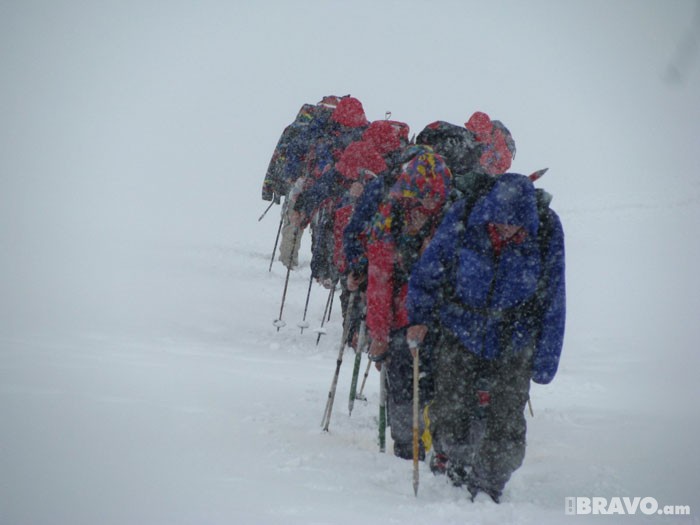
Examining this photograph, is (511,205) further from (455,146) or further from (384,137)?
(384,137)

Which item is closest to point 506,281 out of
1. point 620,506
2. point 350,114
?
point 620,506

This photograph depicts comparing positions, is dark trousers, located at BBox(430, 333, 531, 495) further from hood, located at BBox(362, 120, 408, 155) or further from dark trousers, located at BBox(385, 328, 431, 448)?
hood, located at BBox(362, 120, 408, 155)

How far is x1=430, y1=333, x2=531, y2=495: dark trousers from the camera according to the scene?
3.38 meters

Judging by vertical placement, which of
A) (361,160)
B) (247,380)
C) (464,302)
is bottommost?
(247,380)

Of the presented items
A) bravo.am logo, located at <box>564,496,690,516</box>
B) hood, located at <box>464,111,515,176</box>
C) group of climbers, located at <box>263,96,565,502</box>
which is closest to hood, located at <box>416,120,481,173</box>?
group of climbers, located at <box>263,96,565,502</box>

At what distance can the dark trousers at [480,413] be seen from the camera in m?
3.38

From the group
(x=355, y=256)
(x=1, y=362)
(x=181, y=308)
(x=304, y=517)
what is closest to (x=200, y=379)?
(x=1, y=362)

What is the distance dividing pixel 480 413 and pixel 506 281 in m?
0.82

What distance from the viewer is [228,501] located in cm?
275

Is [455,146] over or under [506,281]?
Answer: over

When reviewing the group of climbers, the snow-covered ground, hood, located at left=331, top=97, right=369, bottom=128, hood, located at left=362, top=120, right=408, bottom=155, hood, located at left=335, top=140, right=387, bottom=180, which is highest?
hood, located at left=331, top=97, right=369, bottom=128

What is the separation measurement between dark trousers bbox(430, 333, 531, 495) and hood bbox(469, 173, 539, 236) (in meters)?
0.73

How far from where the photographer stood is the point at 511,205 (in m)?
3.36

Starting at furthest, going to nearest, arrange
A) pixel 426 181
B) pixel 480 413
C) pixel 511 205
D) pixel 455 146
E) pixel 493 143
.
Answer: pixel 493 143 → pixel 455 146 → pixel 426 181 → pixel 480 413 → pixel 511 205
